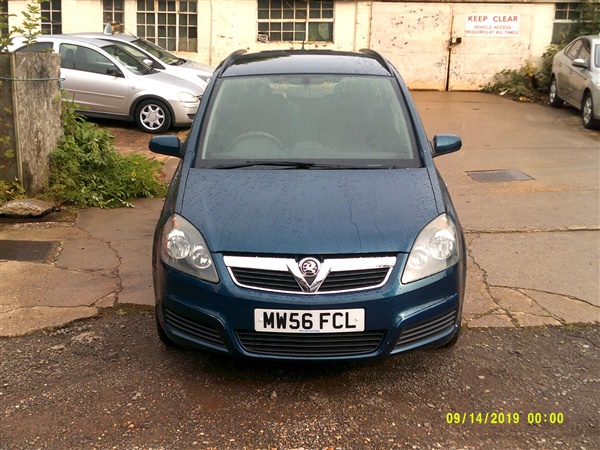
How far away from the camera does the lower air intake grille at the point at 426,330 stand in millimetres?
3771

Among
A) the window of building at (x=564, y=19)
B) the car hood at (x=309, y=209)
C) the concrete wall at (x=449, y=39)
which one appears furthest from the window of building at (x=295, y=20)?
the car hood at (x=309, y=209)

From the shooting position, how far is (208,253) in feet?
12.4

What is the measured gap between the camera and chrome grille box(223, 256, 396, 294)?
3643mm

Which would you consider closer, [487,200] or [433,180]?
[433,180]

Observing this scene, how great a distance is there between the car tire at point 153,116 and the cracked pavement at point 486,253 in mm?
2222

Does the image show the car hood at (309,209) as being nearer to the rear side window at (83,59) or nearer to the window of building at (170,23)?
the rear side window at (83,59)

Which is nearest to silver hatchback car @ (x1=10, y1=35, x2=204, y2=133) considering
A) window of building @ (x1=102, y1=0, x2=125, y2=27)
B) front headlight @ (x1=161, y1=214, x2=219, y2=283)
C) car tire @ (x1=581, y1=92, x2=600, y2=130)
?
window of building @ (x1=102, y1=0, x2=125, y2=27)

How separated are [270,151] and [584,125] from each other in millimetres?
9939

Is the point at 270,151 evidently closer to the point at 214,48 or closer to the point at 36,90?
the point at 36,90

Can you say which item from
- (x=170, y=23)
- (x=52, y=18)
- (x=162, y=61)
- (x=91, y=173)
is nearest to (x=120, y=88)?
(x=162, y=61)

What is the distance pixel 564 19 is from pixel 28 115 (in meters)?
14.0

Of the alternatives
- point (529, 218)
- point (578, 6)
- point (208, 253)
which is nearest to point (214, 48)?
point (578, 6)

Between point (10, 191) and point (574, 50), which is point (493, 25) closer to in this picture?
point (574, 50)

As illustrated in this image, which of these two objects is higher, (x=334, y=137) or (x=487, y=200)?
(x=334, y=137)
